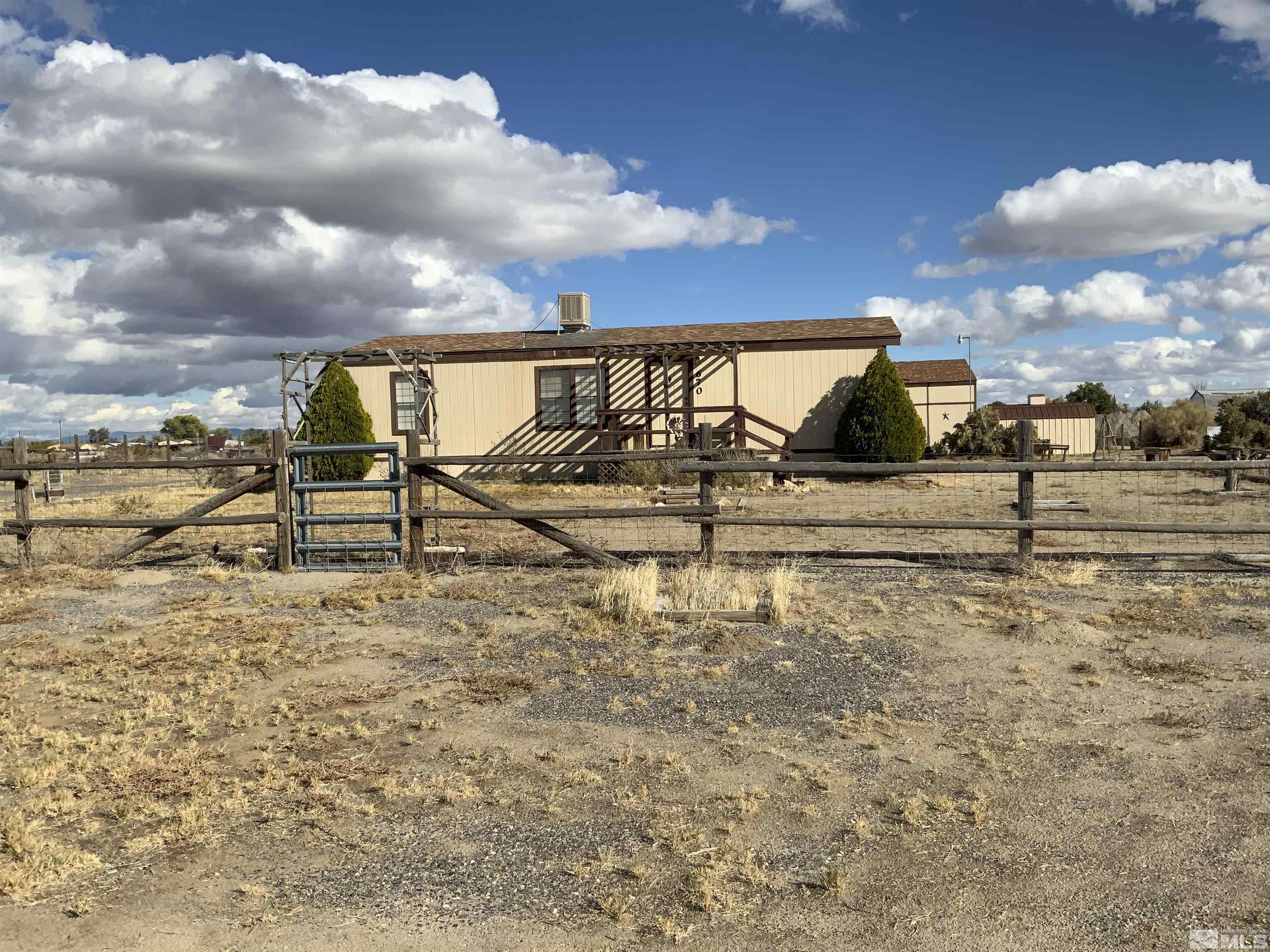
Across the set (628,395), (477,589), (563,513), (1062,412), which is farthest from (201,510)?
(1062,412)

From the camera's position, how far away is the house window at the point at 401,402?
25.0 m

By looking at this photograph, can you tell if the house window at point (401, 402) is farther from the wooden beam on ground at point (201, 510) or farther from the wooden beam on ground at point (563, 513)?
the wooden beam on ground at point (563, 513)

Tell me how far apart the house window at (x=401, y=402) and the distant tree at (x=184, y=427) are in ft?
198

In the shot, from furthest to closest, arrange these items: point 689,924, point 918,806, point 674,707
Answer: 1. point 674,707
2. point 918,806
3. point 689,924

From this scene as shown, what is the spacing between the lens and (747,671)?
19.8ft

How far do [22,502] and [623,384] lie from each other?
1534cm

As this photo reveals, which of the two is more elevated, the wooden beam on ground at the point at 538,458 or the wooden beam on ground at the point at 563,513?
the wooden beam on ground at the point at 538,458

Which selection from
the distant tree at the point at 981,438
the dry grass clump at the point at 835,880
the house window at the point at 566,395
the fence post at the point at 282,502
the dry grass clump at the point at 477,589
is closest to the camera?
the dry grass clump at the point at 835,880

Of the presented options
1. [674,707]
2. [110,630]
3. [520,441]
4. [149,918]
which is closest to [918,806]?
[674,707]

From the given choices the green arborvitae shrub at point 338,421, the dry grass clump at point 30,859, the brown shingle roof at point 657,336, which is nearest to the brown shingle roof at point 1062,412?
the brown shingle roof at point 657,336

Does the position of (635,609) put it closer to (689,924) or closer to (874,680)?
(874,680)

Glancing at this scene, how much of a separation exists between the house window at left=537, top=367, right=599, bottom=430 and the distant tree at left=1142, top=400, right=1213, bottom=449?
27.4 m

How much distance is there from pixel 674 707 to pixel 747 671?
0.86m

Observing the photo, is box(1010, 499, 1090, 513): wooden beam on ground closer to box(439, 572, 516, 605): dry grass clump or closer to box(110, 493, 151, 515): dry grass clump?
box(439, 572, 516, 605): dry grass clump
